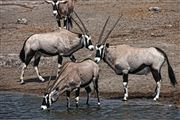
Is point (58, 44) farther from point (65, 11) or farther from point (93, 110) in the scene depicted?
point (65, 11)

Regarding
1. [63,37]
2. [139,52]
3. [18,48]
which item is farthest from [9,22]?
[139,52]

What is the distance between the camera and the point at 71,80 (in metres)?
15.3

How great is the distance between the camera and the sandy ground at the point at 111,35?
17.9 m

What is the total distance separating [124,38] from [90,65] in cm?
856

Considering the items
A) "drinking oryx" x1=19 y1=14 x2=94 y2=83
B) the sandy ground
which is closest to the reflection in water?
the sandy ground

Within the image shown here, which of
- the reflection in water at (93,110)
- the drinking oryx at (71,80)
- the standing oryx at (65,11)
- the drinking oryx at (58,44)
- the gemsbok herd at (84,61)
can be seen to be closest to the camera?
the reflection in water at (93,110)

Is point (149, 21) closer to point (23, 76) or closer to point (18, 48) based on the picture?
point (18, 48)

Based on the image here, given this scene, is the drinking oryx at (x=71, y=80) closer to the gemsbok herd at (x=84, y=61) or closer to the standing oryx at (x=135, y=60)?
the gemsbok herd at (x=84, y=61)

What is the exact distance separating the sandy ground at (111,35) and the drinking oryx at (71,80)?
1.57m

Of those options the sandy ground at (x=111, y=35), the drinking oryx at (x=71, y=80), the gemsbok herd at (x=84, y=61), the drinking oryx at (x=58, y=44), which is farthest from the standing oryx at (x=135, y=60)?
the drinking oryx at (x=58, y=44)

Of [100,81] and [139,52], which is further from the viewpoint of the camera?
[100,81]

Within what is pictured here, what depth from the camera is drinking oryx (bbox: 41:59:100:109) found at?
15.2m

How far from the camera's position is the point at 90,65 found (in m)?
15.6

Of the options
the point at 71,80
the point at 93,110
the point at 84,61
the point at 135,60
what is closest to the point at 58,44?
the point at 84,61
